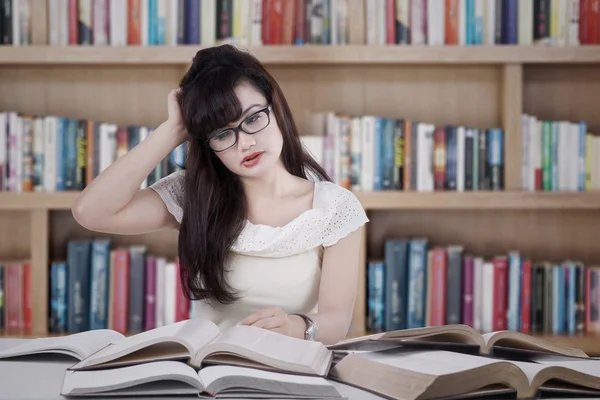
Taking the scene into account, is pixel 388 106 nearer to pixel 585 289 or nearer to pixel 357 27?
pixel 357 27

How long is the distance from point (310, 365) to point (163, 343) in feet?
0.72

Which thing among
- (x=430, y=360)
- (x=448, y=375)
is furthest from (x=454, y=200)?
(x=448, y=375)

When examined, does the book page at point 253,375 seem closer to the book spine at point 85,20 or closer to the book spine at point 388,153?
the book spine at point 388,153

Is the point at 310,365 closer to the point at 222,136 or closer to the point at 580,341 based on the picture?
the point at 222,136

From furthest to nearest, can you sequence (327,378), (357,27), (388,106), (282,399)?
(388,106) → (357,27) → (327,378) → (282,399)

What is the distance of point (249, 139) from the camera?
1.48 meters

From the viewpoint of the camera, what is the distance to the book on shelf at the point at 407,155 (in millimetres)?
2549

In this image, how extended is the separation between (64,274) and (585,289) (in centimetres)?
165

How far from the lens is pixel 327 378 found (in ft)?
3.43

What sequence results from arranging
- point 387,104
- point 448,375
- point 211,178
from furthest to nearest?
point 387,104, point 211,178, point 448,375

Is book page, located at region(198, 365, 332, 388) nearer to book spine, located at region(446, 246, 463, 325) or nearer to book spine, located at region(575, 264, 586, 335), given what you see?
book spine, located at region(446, 246, 463, 325)

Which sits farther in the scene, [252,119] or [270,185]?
[270,185]

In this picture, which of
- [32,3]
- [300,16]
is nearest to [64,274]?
[32,3]

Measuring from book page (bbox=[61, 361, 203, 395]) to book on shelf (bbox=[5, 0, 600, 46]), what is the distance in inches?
66.1
